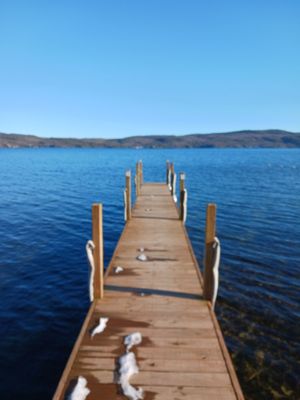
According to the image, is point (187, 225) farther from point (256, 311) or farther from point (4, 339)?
point (4, 339)

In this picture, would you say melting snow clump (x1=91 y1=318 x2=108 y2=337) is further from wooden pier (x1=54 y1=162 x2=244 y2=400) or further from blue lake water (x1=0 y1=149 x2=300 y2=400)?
blue lake water (x1=0 y1=149 x2=300 y2=400)

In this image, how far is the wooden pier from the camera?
14.9ft

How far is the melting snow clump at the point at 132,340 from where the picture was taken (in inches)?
217

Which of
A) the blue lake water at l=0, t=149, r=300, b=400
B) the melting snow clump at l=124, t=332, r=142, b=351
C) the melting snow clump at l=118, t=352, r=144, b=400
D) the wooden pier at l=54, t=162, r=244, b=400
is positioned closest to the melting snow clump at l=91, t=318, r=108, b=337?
the wooden pier at l=54, t=162, r=244, b=400

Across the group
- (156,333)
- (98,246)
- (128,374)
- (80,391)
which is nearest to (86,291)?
(98,246)

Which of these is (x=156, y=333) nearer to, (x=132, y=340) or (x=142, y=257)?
(x=132, y=340)

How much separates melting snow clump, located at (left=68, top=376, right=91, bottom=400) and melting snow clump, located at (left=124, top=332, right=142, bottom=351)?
3.46 ft

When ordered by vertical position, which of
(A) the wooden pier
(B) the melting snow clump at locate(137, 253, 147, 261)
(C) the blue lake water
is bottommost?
(C) the blue lake water

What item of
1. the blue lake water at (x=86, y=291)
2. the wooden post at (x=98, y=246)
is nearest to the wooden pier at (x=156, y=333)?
the wooden post at (x=98, y=246)

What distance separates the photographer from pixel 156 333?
5914mm

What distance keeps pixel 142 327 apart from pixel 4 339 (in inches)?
176

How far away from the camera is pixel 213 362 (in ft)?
16.6

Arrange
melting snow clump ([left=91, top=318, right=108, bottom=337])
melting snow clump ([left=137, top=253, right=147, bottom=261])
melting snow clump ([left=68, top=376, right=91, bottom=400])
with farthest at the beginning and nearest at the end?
melting snow clump ([left=137, top=253, right=147, bottom=261]) → melting snow clump ([left=91, top=318, right=108, bottom=337]) → melting snow clump ([left=68, top=376, right=91, bottom=400])

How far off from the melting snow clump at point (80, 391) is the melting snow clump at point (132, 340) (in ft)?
3.46
